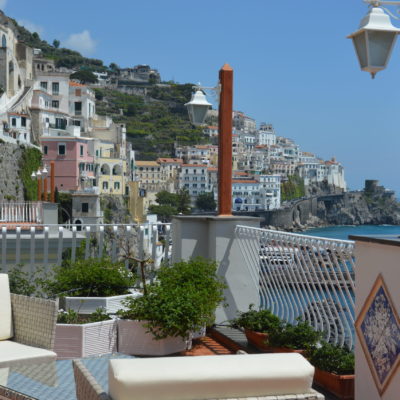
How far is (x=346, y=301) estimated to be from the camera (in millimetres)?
3916

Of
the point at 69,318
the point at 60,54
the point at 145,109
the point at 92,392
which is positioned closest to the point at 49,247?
the point at 69,318

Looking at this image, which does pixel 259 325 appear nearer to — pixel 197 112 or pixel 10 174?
pixel 197 112

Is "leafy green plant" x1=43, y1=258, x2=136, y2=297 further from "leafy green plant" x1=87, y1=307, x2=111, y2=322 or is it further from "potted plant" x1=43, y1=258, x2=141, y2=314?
"leafy green plant" x1=87, y1=307, x2=111, y2=322

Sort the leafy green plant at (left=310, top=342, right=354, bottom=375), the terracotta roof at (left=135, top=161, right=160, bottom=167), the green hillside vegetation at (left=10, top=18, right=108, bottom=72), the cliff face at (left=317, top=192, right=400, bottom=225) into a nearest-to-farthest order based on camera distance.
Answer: the leafy green plant at (left=310, top=342, right=354, bottom=375), the terracotta roof at (left=135, top=161, right=160, bottom=167), the green hillside vegetation at (left=10, top=18, right=108, bottom=72), the cliff face at (left=317, top=192, right=400, bottom=225)

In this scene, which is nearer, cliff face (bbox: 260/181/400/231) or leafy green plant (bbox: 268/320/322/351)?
leafy green plant (bbox: 268/320/322/351)

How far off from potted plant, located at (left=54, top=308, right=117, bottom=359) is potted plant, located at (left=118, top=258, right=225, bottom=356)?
0.08 meters

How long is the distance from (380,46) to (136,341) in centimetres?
298

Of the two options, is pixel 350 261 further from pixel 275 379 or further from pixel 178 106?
pixel 178 106

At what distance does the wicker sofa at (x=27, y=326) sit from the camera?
376cm

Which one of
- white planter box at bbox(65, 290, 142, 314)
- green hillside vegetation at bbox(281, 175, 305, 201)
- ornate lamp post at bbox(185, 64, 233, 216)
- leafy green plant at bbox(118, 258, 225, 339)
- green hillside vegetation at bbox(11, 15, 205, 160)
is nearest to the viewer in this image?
leafy green plant at bbox(118, 258, 225, 339)

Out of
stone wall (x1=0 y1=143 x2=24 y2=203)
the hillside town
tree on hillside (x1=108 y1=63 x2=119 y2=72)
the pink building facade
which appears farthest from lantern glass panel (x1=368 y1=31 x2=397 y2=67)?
tree on hillside (x1=108 y1=63 x2=119 y2=72)

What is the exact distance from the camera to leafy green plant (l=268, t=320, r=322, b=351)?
437cm

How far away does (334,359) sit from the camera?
12.8 ft

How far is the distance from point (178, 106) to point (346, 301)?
136 metres
